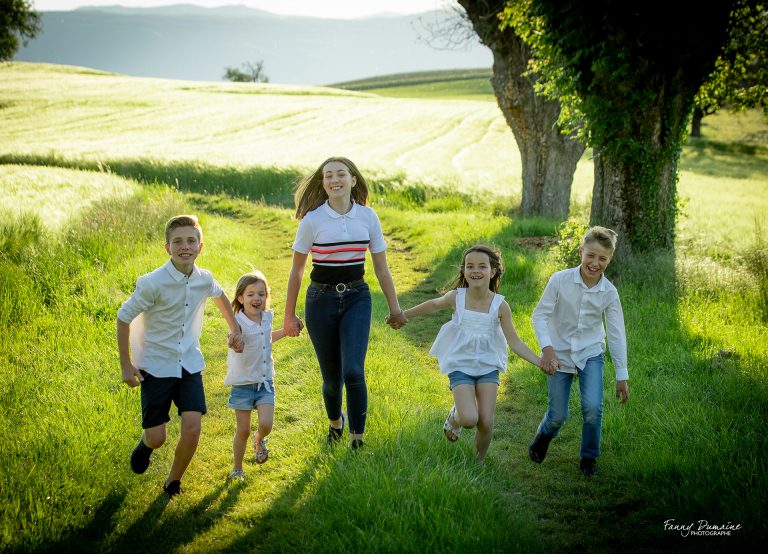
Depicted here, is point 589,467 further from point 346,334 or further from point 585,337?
point 346,334

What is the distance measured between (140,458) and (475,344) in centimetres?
250

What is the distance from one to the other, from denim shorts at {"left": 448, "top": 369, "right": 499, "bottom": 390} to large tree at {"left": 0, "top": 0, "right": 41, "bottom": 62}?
139 ft

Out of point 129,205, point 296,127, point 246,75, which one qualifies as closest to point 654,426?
point 129,205

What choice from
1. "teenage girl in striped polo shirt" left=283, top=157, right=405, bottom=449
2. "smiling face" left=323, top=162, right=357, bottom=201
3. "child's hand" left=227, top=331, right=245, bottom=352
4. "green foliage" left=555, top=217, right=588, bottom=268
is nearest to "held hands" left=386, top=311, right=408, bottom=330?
"teenage girl in striped polo shirt" left=283, top=157, right=405, bottom=449

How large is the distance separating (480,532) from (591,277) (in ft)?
6.91

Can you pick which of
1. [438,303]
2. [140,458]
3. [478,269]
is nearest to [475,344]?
[438,303]

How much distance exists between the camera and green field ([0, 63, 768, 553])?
359cm

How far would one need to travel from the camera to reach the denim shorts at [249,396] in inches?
175

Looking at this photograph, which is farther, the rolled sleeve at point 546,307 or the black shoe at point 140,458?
the rolled sleeve at point 546,307

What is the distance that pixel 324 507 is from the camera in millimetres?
3646

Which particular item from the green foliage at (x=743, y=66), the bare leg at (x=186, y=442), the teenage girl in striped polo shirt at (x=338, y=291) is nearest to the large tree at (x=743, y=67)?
the green foliage at (x=743, y=66)

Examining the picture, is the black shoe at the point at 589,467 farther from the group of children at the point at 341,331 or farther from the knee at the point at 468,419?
the knee at the point at 468,419

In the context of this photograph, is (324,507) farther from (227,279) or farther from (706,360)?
(227,279)

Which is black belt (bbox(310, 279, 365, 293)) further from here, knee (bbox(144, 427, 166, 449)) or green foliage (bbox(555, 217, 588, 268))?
green foliage (bbox(555, 217, 588, 268))
